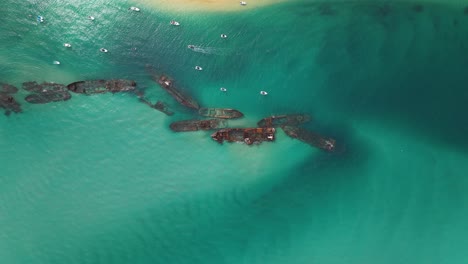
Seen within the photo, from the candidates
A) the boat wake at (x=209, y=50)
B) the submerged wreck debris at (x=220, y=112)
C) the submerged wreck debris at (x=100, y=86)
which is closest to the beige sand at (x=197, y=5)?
the boat wake at (x=209, y=50)

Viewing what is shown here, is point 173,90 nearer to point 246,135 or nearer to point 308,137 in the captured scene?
point 246,135

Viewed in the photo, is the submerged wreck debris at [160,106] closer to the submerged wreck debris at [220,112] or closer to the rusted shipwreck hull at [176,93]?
the rusted shipwreck hull at [176,93]

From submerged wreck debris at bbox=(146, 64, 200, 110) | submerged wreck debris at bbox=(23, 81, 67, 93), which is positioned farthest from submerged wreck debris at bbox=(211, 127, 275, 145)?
submerged wreck debris at bbox=(23, 81, 67, 93)

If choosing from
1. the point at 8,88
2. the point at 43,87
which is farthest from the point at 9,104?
the point at 43,87

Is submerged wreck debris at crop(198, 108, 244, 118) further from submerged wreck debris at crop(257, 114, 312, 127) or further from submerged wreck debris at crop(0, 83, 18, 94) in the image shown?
submerged wreck debris at crop(0, 83, 18, 94)

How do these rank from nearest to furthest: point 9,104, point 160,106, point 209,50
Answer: point 9,104 < point 160,106 < point 209,50

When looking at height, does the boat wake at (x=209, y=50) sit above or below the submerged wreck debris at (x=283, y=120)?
above

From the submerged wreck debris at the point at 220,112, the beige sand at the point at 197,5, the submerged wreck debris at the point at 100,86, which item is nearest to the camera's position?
the submerged wreck debris at the point at 100,86
